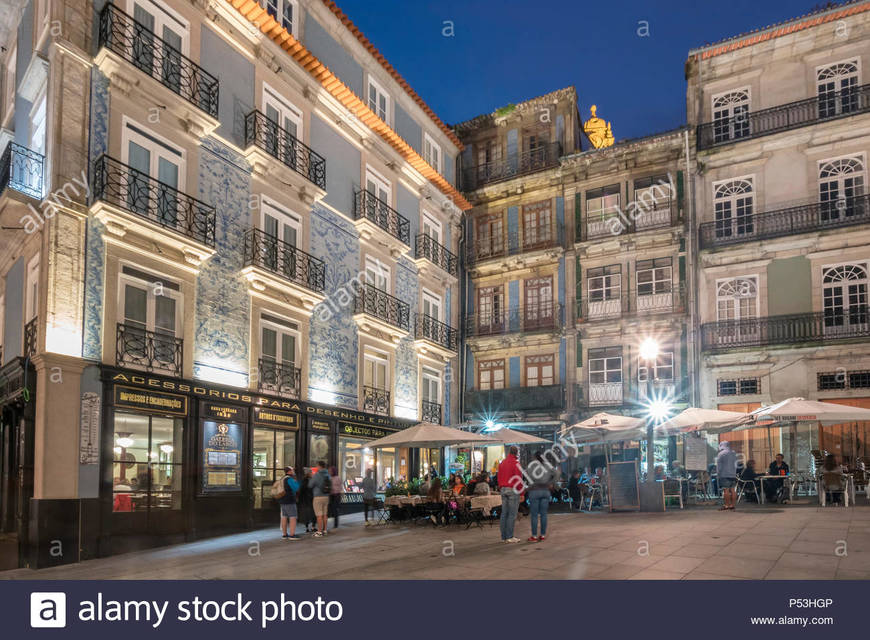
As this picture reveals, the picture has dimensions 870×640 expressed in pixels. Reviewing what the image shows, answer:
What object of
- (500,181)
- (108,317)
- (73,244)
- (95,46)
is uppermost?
(500,181)

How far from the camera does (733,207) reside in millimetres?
25641

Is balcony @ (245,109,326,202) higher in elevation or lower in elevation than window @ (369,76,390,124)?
lower

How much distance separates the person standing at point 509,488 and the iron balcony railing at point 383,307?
10.8 meters

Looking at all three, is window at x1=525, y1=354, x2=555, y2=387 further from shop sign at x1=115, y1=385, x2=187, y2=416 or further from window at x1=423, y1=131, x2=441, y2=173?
shop sign at x1=115, y1=385, x2=187, y2=416

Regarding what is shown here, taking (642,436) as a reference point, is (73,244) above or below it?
above

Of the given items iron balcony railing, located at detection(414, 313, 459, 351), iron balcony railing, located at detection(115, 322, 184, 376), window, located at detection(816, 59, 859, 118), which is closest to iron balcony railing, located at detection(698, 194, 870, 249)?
window, located at detection(816, 59, 859, 118)

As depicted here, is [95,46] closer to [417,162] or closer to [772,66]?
[417,162]

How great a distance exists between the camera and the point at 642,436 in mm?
21141

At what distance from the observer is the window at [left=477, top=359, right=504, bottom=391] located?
28.9m

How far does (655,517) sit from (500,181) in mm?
17159

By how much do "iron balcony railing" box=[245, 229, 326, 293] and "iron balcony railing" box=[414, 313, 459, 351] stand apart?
236 inches

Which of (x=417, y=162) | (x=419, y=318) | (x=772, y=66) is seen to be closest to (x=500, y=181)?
(x=417, y=162)

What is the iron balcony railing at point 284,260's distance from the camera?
17906mm

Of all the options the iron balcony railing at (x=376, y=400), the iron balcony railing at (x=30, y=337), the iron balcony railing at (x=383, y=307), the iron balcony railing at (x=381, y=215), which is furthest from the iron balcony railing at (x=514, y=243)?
the iron balcony railing at (x=30, y=337)
